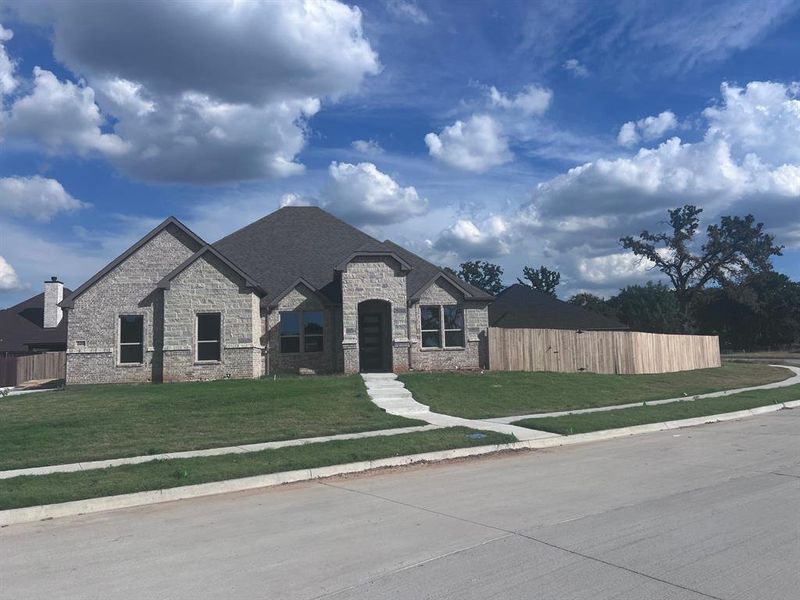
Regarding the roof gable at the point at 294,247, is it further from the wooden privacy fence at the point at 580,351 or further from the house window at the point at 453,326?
the wooden privacy fence at the point at 580,351

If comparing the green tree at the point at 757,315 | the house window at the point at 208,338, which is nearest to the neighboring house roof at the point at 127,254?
the house window at the point at 208,338

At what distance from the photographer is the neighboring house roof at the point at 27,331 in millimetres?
36438

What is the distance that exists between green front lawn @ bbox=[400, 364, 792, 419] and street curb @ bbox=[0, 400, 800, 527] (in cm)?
332

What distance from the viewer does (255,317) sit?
955 inches

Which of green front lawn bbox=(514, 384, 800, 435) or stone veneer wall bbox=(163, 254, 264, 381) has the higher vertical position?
stone veneer wall bbox=(163, 254, 264, 381)

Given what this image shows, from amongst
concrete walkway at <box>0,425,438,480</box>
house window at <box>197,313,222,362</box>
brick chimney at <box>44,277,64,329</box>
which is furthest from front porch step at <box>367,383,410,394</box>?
brick chimney at <box>44,277,64,329</box>

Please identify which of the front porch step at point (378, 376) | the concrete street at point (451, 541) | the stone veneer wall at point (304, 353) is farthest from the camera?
the stone veneer wall at point (304, 353)

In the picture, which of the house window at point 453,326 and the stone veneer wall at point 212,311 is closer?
the stone veneer wall at point 212,311

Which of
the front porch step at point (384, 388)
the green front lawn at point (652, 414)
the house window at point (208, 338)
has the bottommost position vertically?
the green front lawn at point (652, 414)

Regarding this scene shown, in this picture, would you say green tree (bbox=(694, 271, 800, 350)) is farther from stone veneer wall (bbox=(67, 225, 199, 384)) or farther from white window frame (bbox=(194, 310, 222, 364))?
stone veneer wall (bbox=(67, 225, 199, 384))

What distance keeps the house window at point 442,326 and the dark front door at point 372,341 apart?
65.5 inches

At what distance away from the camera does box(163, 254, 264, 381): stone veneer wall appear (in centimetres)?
2341

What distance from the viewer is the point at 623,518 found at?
7.12 meters

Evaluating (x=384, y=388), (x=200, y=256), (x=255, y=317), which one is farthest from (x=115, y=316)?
(x=384, y=388)
